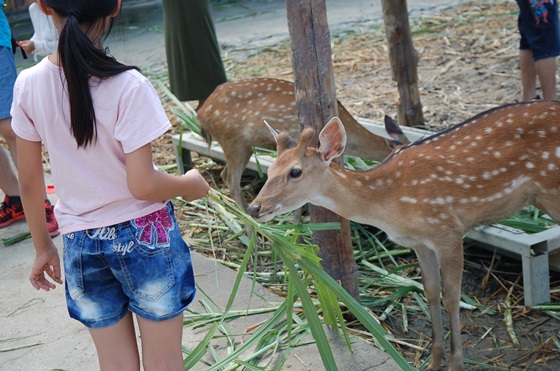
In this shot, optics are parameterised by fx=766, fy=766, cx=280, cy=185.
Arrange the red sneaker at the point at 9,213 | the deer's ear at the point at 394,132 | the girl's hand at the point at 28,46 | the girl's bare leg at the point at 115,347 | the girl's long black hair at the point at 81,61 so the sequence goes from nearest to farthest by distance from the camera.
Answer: the girl's long black hair at the point at 81,61 < the girl's bare leg at the point at 115,347 < the deer's ear at the point at 394,132 < the red sneaker at the point at 9,213 < the girl's hand at the point at 28,46

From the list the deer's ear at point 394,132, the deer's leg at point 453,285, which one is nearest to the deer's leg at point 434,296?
the deer's leg at point 453,285

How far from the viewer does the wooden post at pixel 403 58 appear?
6113 millimetres

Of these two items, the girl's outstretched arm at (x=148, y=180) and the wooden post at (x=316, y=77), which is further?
the wooden post at (x=316, y=77)

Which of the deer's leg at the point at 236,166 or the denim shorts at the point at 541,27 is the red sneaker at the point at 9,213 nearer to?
the deer's leg at the point at 236,166

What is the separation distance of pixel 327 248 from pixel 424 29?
22.2ft

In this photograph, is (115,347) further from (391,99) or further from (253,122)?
(391,99)

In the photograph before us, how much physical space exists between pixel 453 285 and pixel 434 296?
0.70 feet

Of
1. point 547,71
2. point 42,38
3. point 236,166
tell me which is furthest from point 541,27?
point 42,38

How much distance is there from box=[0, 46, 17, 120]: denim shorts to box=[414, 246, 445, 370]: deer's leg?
119 inches

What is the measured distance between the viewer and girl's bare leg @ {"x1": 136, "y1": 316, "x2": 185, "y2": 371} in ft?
8.06

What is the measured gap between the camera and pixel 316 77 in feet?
11.9

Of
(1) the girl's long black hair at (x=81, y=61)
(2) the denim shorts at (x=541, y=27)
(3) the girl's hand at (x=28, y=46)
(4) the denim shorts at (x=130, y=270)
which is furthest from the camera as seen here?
(2) the denim shorts at (x=541, y=27)

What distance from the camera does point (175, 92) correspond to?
23.1 ft

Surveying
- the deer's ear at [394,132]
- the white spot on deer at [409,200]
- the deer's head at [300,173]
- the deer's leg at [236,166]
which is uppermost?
the deer's head at [300,173]
